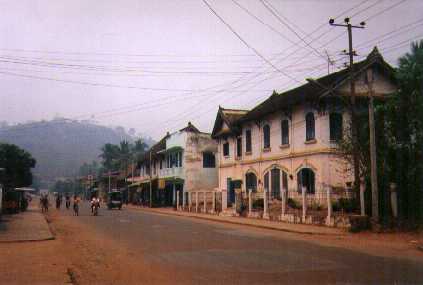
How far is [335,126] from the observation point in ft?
90.2

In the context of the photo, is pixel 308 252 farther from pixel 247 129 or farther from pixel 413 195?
pixel 247 129

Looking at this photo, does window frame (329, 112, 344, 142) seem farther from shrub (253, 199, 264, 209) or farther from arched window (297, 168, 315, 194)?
shrub (253, 199, 264, 209)

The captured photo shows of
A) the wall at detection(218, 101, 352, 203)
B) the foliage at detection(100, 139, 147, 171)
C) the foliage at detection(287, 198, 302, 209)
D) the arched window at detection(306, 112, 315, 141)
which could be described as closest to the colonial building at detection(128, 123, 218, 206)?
the wall at detection(218, 101, 352, 203)

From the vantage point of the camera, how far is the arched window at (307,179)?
92.4ft

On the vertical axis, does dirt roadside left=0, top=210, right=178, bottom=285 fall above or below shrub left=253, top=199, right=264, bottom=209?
below

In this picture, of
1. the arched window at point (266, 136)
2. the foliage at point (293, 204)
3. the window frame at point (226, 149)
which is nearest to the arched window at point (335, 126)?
the foliage at point (293, 204)

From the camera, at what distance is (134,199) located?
232ft

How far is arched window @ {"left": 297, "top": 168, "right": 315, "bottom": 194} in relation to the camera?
2817 cm

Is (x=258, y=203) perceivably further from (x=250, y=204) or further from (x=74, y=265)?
(x=74, y=265)

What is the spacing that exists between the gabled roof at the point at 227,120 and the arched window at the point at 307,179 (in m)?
9.69

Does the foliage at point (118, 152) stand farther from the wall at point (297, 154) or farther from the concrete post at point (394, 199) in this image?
the concrete post at point (394, 199)

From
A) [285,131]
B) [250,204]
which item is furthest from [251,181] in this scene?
[285,131]

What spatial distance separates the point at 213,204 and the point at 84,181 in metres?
94.0

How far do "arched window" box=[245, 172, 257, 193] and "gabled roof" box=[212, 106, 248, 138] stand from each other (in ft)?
13.2
